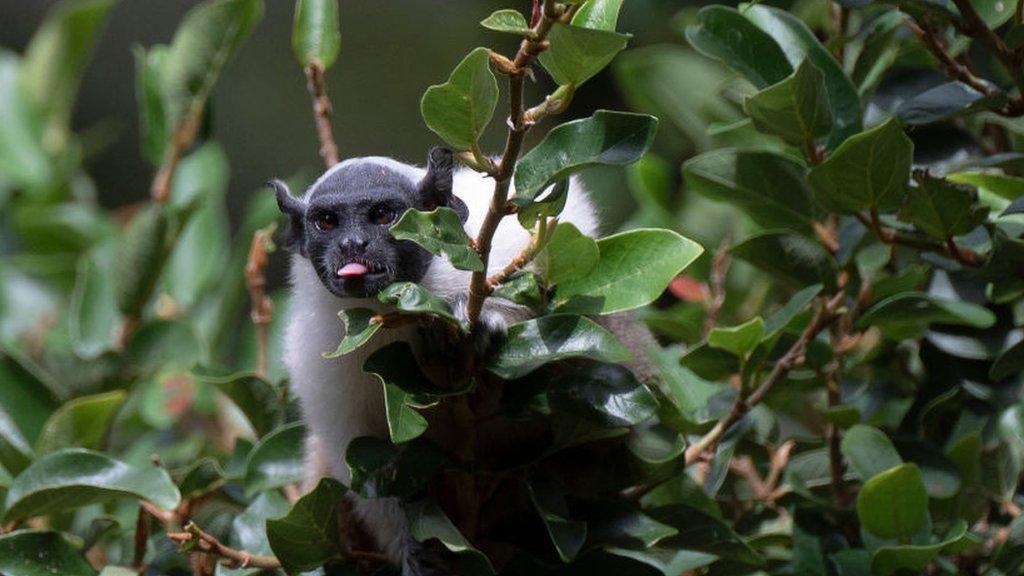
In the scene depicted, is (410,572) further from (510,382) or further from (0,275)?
(0,275)

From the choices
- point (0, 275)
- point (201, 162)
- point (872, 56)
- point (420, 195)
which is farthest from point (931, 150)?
point (0, 275)

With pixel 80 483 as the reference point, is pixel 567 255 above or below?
above

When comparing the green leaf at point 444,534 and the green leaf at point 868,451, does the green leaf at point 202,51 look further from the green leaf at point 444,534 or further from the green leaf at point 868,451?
the green leaf at point 868,451

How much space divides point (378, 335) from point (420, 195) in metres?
0.25

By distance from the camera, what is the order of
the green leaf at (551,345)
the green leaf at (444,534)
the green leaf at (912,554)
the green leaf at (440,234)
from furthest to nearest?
1. the green leaf at (912,554)
2. the green leaf at (444,534)
3. the green leaf at (551,345)
4. the green leaf at (440,234)

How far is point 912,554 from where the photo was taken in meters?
1.84

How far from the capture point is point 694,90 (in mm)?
3217

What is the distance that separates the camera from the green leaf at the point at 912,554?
1.83m

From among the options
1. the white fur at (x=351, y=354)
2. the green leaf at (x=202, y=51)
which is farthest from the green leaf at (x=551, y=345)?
the green leaf at (x=202, y=51)

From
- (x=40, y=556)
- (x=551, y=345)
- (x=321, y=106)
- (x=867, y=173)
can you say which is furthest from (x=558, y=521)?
(x=321, y=106)

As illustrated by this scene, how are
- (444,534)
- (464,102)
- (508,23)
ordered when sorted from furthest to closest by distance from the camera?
(444,534)
(464,102)
(508,23)

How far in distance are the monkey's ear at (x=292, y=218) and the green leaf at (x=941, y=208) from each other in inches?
37.2

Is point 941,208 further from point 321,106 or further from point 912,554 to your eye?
point 321,106

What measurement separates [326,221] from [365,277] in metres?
0.14
